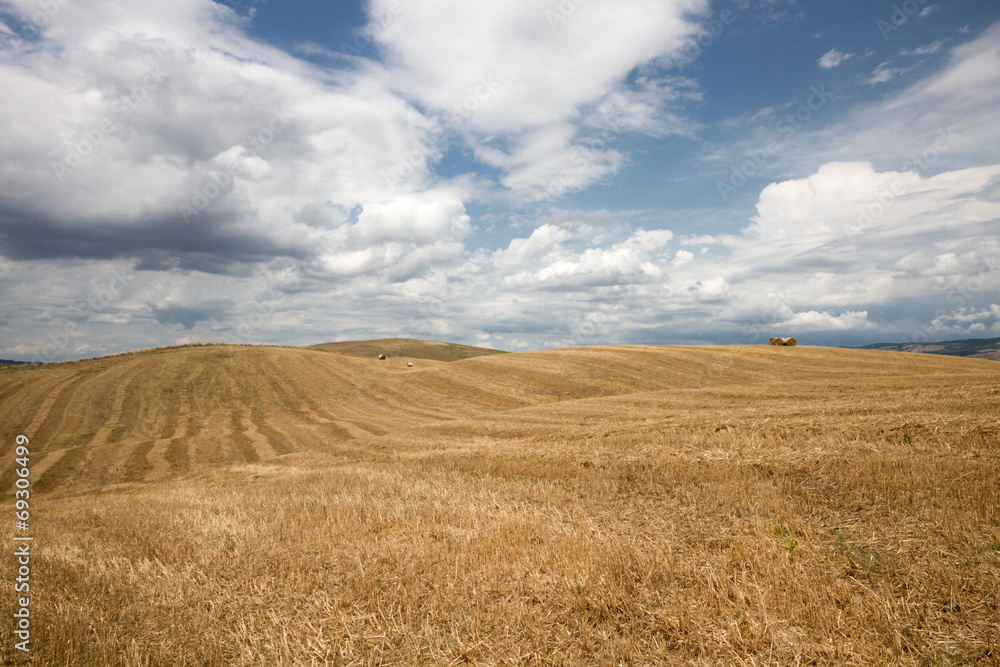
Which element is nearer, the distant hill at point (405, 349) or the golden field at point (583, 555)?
the golden field at point (583, 555)

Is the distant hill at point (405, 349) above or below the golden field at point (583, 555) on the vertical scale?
above

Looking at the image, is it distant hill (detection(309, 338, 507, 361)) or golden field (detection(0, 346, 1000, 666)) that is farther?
distant hill (detection(309, 338, 507, 361))

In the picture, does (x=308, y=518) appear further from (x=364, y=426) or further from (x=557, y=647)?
(x=364, y=426)

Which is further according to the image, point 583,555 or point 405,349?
point 405,349

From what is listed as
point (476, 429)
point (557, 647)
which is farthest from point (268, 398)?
point (557, 647)

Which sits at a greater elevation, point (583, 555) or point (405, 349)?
point (405, 349)

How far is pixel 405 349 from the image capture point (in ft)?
458

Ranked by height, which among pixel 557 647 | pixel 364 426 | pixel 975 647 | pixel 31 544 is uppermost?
pixel 975 647

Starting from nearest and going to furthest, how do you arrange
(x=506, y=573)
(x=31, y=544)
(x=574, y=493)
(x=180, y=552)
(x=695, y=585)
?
(x=695, y=585), (x=506, y=573), (x=180, y=552), (x=31, y=544), (x=574, y=493)

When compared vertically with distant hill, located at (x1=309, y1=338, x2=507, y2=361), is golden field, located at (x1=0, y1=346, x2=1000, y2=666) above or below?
below

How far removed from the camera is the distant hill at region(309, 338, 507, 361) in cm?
13138

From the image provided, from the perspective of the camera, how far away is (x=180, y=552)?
8.70 metres

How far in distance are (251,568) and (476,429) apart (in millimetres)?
20928

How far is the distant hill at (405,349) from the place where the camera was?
131375mm
